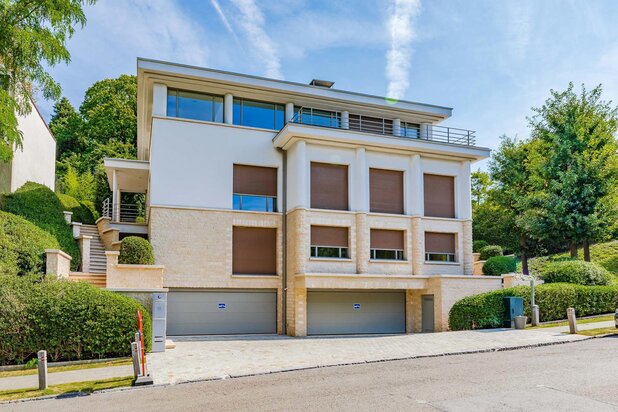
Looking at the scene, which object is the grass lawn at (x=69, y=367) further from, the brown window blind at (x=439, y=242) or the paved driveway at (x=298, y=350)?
the brown window blind at (x=439, y=242)

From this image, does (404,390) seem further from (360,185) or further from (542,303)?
(542,303)

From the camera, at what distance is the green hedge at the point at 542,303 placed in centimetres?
1891

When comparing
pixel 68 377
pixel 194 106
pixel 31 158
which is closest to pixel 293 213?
pixel 194 106

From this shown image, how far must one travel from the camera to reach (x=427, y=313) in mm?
20953

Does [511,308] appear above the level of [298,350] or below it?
above

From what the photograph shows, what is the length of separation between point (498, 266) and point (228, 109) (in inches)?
524

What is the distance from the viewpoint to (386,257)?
829 inches

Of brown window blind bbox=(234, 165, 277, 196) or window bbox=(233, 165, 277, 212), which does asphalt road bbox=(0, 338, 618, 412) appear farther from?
brown window blind bbox=(234, 165, 277, 196)

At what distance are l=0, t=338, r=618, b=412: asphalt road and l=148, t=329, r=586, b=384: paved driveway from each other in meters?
0.89

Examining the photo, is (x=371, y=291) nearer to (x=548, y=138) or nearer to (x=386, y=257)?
(x=386, y=257)

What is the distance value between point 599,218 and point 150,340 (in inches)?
825

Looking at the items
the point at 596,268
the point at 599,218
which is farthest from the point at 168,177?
the point at 599,218

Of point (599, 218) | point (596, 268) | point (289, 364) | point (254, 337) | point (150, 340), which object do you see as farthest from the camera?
point (599, 218)

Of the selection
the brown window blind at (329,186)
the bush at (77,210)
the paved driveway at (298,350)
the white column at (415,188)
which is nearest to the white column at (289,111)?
the brown window blind at (329,186)
